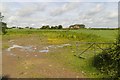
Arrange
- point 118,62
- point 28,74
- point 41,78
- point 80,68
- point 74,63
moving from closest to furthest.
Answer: point 118,62 < point 41,78 < point 28,74 < point 80,68 < point 74,63

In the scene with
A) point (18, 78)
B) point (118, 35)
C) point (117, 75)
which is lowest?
point (18, 78)

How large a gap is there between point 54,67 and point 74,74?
8.02 feet

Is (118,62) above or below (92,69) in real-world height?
above

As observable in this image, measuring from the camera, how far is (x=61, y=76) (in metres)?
13.4

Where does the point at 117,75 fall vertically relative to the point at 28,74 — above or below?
above

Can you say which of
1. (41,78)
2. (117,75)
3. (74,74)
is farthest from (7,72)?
(117,75)

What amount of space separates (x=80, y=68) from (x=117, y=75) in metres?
6.62

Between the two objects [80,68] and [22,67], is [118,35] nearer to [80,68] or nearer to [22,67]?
[80,68]

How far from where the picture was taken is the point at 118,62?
870 cm

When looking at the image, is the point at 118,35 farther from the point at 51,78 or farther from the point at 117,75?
the point at 51,78

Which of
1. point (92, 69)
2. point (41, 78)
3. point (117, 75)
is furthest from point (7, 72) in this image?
point (117, 75)

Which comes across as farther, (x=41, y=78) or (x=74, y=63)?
(x=74, y=63)

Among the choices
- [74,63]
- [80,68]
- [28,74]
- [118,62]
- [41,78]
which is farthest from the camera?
[74,63]

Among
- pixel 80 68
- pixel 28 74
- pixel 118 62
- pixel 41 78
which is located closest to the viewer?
pixel 118 62
